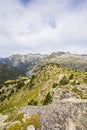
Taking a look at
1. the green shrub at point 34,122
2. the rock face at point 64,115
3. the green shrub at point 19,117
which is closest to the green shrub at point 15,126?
the green shrub at point 34,122

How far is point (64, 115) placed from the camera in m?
29.1

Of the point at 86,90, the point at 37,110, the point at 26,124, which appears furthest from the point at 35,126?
the point at 86,90

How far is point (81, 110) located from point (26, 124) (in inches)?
309

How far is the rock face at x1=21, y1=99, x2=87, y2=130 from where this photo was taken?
91.9 ft

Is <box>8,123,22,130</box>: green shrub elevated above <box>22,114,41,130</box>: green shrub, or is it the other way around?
<box>22,114,41,130</box>: green shrub

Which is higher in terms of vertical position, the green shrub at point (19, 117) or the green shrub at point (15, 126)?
the green shrub at point (19, 117)

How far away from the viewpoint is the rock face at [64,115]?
28.0 metres

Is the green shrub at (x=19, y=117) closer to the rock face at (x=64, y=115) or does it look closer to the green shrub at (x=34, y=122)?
the rock face at (x=64, y=115)

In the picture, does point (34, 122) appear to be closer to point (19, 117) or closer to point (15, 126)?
point (15, 126)

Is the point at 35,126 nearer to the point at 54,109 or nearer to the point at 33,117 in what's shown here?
the point at 33,117

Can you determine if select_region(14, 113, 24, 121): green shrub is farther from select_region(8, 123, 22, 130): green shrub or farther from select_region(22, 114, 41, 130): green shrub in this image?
select_region(22, 114, 41, 130): green shrub

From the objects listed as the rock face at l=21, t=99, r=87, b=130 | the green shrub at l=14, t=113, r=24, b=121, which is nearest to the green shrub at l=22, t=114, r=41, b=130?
the rock face at l=21, t=99, r=87, b=130

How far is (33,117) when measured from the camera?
2988cm

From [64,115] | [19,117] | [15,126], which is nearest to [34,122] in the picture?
[15,126]
